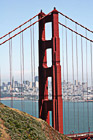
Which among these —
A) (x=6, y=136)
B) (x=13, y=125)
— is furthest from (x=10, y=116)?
(x=6, y=136)

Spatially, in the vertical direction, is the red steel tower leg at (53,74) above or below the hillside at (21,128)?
above

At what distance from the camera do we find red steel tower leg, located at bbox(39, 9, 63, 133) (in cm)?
3316

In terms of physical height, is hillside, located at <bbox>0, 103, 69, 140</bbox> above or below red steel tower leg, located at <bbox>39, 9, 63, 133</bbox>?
below

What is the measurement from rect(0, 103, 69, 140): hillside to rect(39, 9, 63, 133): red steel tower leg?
Result: 391 centimetres

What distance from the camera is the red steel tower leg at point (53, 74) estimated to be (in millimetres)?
33156

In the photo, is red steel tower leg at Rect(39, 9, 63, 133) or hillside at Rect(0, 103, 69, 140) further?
red steel tower leg at Rect(39, 9, 63, 133)

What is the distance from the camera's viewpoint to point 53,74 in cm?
3341

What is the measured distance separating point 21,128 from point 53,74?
10811mm

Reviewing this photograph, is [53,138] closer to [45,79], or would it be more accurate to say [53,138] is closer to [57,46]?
[45,79]

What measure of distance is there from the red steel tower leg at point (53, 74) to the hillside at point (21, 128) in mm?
3907

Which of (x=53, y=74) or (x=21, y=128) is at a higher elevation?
(x=53, y=74)

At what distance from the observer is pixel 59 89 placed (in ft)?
108

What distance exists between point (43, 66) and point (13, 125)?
12.8 metres

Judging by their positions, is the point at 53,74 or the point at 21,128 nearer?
the point at 21,128
